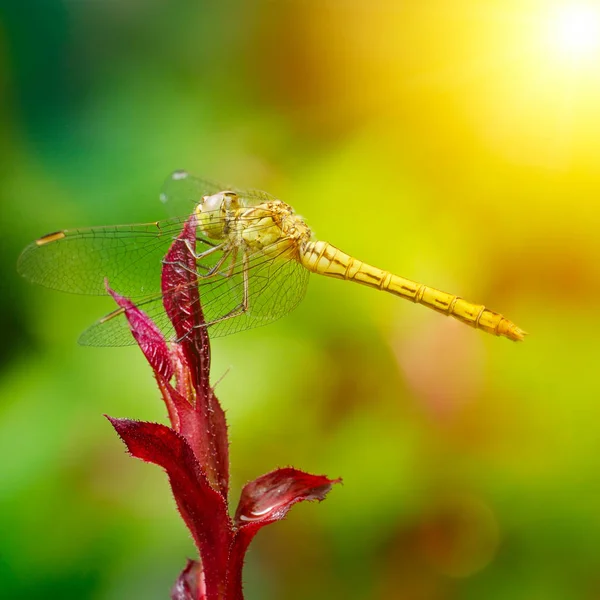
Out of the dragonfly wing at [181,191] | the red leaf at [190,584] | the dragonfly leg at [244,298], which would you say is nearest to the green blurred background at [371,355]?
the dragonfly wing at [181,191]

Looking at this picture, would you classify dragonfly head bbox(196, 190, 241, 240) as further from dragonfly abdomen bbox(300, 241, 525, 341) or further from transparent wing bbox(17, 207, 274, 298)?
dragonfly abdomen bbox(300, 241, 525, 341)

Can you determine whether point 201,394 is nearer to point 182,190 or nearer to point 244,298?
point 244,298

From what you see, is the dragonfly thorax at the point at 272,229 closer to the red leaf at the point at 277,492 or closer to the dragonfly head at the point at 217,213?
the dragonfly head at the point at 217,213

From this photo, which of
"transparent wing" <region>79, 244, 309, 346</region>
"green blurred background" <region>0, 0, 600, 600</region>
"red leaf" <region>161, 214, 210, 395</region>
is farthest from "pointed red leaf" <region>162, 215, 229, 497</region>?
"green blurred background" <region>0, 0, 600, 600</region>

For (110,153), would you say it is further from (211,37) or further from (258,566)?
(258,566)

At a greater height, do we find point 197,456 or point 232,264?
point 232,264

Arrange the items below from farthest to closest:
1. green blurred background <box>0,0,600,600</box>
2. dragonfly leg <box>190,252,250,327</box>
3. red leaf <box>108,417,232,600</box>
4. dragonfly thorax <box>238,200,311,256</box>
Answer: green blurred background <box>0,0,600,600</box>, dragonfly thorax <box>238,200,311,256</box>, dragonfly leg <box>190,252,250,327</box>, red leaf <box>108,417,232,600</box>

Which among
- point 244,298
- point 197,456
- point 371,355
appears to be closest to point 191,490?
point 197,456
